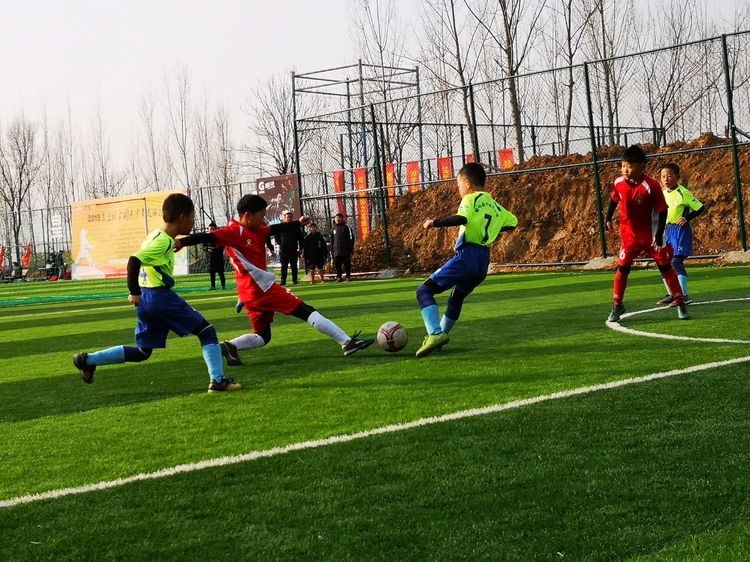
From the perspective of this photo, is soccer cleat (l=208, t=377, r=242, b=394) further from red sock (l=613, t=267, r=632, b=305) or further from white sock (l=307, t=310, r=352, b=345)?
red sock (l=613, t=267, r=632, b=305)

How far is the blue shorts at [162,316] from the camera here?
306 inches

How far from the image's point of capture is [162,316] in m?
7.80

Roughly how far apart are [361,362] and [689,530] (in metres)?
5.52

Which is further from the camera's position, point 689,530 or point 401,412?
point 401,412

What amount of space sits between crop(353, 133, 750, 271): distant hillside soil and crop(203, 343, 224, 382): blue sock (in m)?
21.0

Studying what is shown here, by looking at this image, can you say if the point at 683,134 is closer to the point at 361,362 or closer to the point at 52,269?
the point at 361,362

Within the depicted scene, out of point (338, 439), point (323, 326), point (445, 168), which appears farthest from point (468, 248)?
point (445, 168)

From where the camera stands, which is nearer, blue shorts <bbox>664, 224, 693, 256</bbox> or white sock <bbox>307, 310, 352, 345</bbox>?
white sock <bbox>307, 310, 352, 345</bbox>

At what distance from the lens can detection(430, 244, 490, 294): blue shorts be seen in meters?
9.16

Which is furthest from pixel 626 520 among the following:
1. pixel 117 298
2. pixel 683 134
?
pixel 683 134

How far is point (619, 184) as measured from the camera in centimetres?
1066

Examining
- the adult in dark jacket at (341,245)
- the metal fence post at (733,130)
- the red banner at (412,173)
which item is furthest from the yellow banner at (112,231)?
the metal fence post at (733,130)

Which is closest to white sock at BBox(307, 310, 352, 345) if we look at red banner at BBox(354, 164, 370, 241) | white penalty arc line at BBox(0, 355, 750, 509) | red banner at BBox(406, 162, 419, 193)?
white penalty arc line at BBox(0, 355, 750, 509)

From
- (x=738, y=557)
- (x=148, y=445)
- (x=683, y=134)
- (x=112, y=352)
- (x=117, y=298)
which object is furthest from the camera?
(x=683, y=134)
